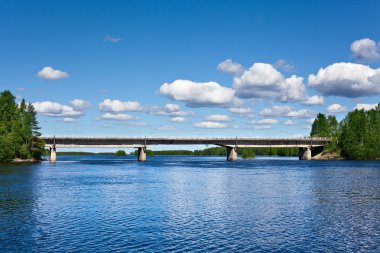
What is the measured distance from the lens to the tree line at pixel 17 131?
135750 mm

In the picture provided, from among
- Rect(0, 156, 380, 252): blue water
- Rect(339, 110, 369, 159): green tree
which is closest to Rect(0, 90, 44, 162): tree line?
Rect(0, 156, 380, 252): blue water

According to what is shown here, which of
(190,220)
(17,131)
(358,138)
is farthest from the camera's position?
(358,138)

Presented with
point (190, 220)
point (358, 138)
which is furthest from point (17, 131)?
point (358, 138)

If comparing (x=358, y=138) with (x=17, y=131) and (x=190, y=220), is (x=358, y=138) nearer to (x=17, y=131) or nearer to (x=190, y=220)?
(x=17, y=131)

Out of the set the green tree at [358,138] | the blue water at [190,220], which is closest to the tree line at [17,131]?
the blue water at [190,220]

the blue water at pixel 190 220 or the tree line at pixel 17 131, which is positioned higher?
the tree line at pixel 17 131

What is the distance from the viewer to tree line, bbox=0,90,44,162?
135750 mm

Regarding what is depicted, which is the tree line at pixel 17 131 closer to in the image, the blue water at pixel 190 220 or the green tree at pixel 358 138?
the blue water at pixel 190 220

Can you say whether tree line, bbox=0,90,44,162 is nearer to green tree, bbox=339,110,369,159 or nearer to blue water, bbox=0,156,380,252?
blue water, bbox=0,156,380,252

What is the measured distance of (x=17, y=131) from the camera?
14050cm

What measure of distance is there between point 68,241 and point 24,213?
1408 cm

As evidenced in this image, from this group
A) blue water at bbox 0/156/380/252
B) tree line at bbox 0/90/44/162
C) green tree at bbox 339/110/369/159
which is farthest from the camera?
green tree at bbox 339/110/369/159

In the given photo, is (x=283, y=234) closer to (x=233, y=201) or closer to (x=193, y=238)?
(x=193, y=238)

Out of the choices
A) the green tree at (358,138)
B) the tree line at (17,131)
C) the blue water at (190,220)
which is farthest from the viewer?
the green tree at (358,138)
